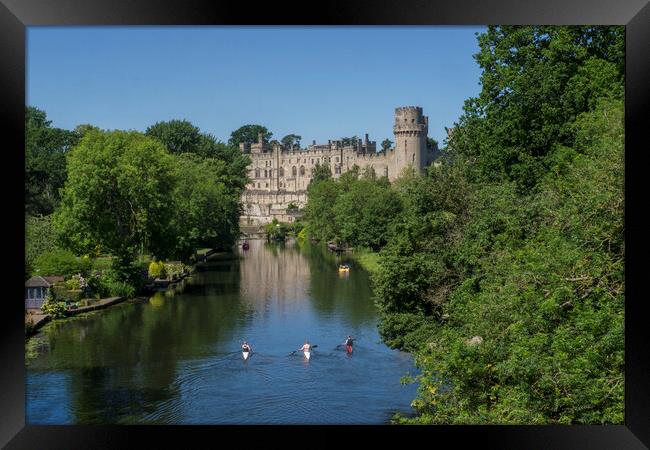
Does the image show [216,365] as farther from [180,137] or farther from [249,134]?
[249,134]

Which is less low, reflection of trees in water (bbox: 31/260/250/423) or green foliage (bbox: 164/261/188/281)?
green foliage (bbox: 164/261/188/281)

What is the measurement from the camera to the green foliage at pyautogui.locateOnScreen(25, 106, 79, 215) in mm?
25625

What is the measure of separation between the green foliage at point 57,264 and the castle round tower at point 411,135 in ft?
90.2

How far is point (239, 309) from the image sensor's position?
61.6 feet

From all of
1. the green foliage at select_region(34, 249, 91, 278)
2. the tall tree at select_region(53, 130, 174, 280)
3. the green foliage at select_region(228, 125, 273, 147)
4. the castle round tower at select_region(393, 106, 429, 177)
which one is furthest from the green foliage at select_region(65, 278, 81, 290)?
the green foliage at select_region(228, 125, 273, 147)

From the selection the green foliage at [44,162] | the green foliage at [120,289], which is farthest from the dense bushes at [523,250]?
the green foliage at [44,162]

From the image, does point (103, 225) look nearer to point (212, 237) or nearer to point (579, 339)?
point (212, 237)

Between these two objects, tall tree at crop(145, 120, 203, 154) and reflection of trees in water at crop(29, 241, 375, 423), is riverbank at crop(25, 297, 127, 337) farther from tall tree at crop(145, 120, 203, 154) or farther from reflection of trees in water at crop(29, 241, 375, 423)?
tall tree at crop(145, 120, 203, 154)

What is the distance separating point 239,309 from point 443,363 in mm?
12003

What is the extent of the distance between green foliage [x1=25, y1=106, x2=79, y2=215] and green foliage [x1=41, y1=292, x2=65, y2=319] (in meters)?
8.38

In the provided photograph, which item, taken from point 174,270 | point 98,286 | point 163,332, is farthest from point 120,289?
point 174,270

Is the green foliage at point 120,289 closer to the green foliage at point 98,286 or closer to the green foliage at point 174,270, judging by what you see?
the green foliage at point 98,286
